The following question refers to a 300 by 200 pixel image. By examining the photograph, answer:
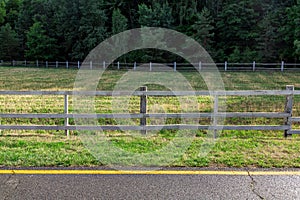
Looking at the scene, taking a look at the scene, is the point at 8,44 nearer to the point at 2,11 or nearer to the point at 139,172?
the point at 2,11

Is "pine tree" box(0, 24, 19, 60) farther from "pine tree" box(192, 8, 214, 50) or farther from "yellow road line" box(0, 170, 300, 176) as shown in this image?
"yellow road line" box(0, 170, 300, 176)

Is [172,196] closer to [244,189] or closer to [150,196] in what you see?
[150,196]

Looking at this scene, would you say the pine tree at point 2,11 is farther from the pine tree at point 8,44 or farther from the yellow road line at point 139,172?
the yellow road line at point 139,172

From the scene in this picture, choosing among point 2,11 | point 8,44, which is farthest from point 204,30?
point 2,11

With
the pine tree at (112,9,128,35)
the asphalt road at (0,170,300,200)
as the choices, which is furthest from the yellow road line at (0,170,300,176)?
the pine tree at (112,9,128,35)

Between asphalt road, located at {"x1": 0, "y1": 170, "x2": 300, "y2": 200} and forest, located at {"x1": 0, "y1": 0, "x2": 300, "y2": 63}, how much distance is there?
25986mm

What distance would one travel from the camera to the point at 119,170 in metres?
3.68

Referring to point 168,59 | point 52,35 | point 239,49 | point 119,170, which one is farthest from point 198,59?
point 119,170

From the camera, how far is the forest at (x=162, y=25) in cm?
2914

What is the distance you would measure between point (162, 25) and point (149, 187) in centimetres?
3151

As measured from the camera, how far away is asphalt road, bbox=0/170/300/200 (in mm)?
2990

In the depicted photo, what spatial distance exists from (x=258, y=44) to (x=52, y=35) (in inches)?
1070

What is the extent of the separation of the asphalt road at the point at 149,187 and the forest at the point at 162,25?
2599cm

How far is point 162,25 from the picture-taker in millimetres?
33156
